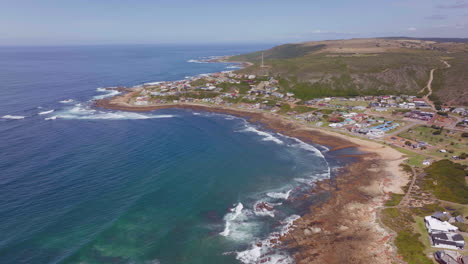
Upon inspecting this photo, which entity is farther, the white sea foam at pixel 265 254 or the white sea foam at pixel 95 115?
the white sea foam at pixel 95 115

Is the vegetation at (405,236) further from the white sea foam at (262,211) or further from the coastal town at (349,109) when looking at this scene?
the coastal town at (349,109)

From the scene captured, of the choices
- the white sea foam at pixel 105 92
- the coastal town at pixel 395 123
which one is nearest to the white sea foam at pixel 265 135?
the coastal town at pixel 395 123

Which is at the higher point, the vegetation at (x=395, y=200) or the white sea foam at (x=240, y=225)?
Answer: the vegetation at (x=395, y=200)

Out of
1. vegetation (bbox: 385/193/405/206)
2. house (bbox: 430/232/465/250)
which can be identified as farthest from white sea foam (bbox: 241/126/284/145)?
house (bbox: 430/232/465/250)

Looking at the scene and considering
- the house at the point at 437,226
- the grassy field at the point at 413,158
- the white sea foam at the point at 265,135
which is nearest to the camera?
the house at the point at 437,226

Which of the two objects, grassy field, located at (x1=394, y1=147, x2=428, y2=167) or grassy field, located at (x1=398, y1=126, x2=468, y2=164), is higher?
grassy field, located at (x1=398, y1=126, x2=468, y2=164)

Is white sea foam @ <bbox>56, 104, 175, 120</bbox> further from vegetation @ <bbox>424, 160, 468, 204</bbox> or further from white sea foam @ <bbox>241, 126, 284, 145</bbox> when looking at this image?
vegetation @ <bbox>424, 160, 468, 204</bbox>
